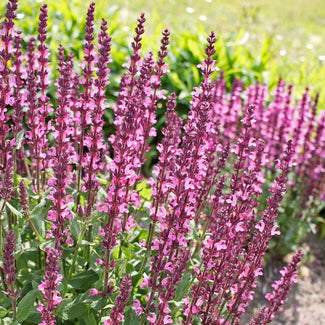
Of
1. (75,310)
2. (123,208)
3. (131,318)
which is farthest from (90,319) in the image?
(123,208)

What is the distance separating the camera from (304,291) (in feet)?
19.3

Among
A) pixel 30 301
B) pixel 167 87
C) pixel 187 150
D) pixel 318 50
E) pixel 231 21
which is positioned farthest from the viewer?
pixel 231 21

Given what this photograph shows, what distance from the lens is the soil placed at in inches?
215

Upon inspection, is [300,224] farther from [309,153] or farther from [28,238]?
[28,238]

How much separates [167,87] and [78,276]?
4637 millimetres

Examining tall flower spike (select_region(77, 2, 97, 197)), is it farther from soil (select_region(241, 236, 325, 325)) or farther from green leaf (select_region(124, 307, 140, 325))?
soil (select_region(241, 236, 325, 325))

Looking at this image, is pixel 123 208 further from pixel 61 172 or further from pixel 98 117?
pixel 98 117

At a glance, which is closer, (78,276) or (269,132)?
(78,276)

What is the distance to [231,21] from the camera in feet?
50.8

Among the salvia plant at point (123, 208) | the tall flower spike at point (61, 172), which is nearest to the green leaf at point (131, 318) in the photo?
the salvia plant at point (123, 208)

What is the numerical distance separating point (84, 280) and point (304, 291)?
3.38 meters

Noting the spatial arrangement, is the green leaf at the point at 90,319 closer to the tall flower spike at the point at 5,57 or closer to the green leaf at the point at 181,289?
the green leaf at the point at 181,289

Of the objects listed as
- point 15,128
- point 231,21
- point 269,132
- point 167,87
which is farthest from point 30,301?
point 231,21

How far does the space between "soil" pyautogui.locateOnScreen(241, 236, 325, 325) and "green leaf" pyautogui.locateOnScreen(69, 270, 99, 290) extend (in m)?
2.28
